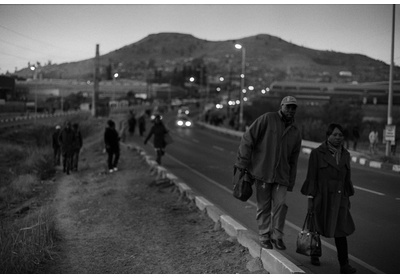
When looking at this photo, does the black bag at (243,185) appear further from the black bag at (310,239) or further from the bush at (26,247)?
the bush at (26,247)

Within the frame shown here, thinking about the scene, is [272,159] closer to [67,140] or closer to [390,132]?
[67,140]

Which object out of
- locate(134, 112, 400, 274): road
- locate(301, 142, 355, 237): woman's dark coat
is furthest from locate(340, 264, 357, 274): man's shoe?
locate(301, 142, 355, 237): woman's dark coat

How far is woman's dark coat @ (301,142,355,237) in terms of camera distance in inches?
202

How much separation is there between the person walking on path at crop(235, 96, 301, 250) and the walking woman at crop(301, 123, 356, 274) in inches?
14.8

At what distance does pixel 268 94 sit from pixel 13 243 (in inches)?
2662

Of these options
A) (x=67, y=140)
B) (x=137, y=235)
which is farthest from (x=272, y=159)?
(x=67, y=140)

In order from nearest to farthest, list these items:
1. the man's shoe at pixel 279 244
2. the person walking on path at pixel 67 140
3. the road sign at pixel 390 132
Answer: the man's shoe at pixel 279 244, the person walking on path at pixel 67 140, the road sign at pixel 390 132

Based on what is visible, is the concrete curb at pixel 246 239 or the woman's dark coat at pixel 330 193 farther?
the woman's dark coat at pixel 330 193

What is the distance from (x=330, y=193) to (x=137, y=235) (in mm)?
3651

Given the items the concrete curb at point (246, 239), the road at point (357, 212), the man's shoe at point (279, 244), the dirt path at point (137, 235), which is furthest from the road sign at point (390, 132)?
the man's shoe at point (279, 244)

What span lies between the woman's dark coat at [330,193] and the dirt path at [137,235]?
0.92 m

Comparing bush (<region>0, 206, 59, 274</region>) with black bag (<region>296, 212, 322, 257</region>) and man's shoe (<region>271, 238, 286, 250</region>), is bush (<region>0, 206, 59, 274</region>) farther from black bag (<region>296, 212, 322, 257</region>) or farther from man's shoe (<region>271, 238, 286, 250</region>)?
black bag (<region>296, 212, 322, 257</region>)

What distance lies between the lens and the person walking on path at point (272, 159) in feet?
17.9

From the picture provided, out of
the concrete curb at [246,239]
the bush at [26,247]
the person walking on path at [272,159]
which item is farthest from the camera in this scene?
the bush at [26,247]
